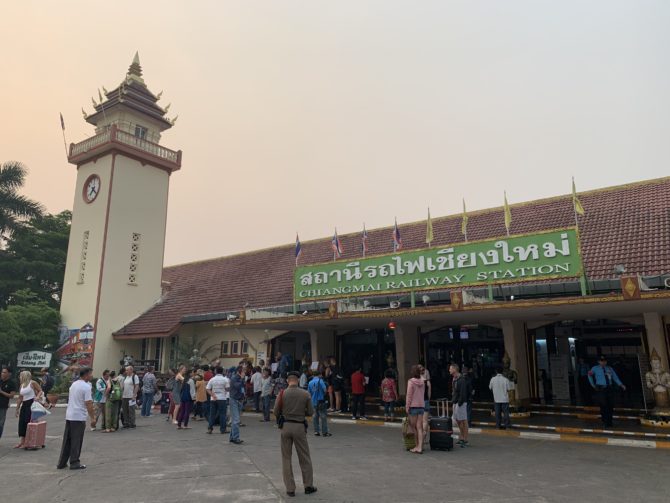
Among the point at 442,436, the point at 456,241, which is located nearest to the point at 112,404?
the point at 442,436

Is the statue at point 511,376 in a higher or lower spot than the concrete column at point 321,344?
lower

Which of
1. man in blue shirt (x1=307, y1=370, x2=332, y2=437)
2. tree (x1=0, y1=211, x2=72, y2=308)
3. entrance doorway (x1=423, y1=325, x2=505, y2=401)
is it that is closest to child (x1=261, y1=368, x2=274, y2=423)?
man in blue shirt (x1=307, y1=370, x2=332, y2=437)

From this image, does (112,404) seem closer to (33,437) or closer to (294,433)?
(33,437)

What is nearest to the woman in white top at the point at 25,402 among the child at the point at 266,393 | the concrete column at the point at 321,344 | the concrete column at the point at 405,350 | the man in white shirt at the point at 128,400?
the man in white shirt at the point at 128,400

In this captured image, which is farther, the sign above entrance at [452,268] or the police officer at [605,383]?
the sign above entrance at [452,268]

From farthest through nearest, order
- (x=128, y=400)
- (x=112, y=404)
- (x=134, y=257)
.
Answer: (x=134, y=257) < (x=128, y=400) < (x=112, y=404)

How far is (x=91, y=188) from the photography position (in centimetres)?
2677

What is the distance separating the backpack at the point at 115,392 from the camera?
13009mm

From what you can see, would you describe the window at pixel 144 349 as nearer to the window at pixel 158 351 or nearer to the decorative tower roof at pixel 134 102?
the window at pixel 158 351

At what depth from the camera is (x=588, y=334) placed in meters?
16.4

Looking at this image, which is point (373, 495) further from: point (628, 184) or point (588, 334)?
point (628, 184)

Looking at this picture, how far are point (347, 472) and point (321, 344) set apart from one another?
11465 mm

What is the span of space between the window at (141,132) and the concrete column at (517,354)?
23102mm

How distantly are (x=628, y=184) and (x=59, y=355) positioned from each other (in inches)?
1061
